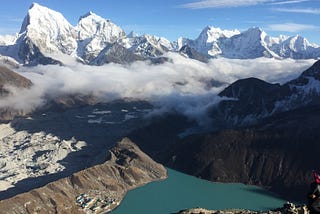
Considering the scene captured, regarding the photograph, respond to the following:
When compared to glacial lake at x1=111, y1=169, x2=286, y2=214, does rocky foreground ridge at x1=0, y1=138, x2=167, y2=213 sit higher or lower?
higher

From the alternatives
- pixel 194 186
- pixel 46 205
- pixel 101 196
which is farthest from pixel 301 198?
pixel 46 205

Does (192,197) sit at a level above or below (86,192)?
below

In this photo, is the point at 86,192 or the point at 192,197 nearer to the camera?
the point at 86,192

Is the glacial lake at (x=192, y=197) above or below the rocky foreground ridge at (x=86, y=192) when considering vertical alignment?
below

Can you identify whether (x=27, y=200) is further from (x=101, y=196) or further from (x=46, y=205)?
(x=101, y=196)
